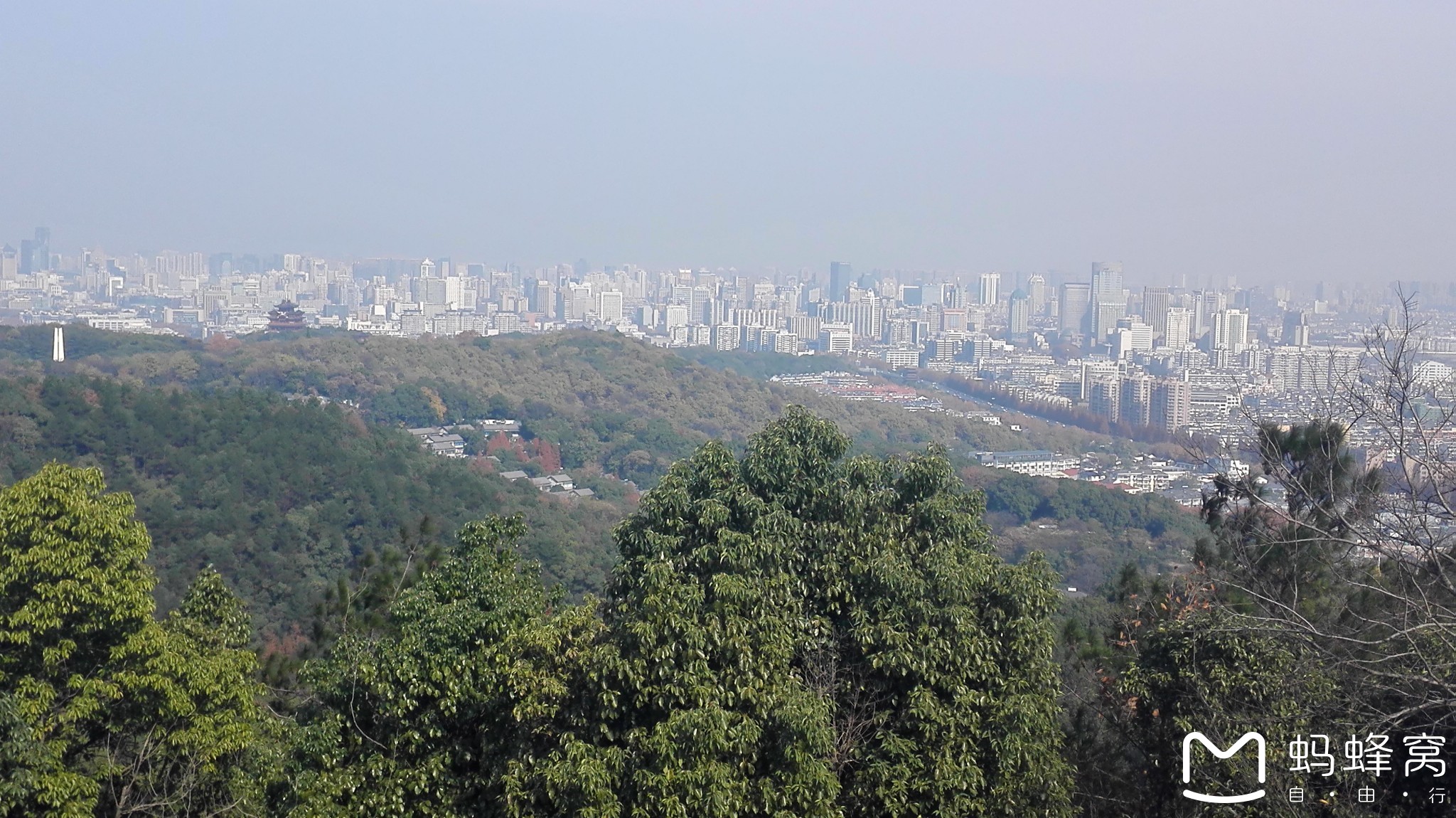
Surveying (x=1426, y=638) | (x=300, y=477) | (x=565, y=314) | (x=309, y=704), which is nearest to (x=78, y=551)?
(x=309, y=704)

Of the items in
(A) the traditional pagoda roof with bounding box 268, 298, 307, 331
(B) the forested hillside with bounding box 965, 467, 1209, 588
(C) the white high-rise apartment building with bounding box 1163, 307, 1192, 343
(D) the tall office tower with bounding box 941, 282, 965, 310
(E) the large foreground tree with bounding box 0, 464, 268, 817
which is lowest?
(B) the forested hillside with bounding box 965, 467, 1209, 588

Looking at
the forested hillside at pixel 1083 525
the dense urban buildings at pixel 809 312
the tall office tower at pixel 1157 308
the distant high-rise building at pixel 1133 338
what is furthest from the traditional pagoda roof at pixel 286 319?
the tall office tower at pixel 1157 308

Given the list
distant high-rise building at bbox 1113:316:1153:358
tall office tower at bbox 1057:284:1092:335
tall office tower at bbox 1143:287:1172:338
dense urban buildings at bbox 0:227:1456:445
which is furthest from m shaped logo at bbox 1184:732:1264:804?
tall office tower at bbox 1057:284:1092:335

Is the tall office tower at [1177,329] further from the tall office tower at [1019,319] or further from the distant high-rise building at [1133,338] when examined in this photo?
the tall office tower at [1019,319]

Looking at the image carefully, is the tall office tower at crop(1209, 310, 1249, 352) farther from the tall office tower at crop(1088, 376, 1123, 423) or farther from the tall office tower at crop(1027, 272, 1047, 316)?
the tall office tower at crop(1027, 272, 1047, 316)

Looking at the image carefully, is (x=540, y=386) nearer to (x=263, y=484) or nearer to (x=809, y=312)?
(x=263, y=484)
